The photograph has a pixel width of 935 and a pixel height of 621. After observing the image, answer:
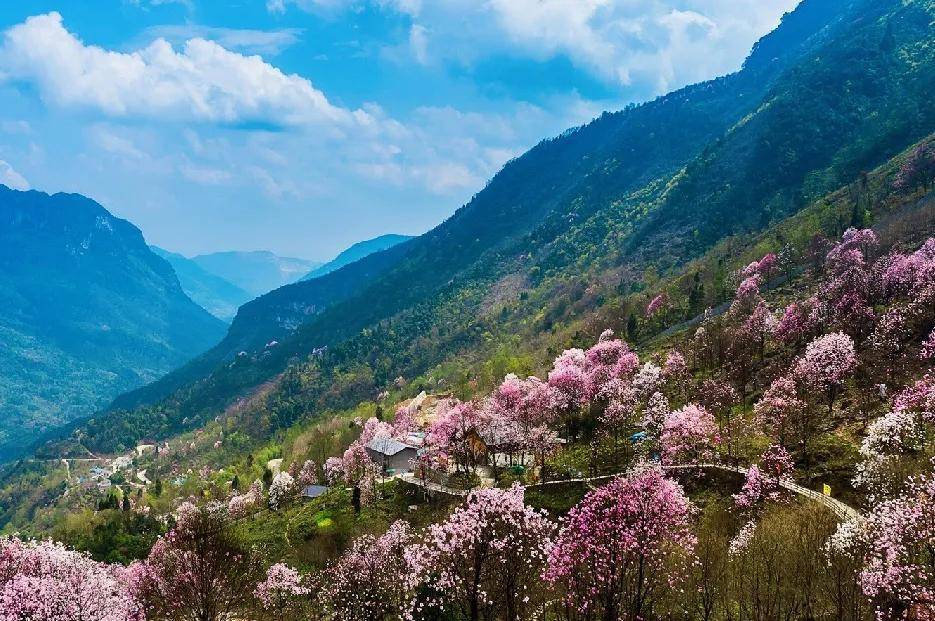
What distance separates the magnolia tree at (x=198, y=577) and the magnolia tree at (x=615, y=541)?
58.4 ft

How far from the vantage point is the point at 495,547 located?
25.4 metres

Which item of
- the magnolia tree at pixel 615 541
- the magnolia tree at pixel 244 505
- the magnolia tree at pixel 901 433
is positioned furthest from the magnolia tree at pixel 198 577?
the magnolia tree at pixel 244 505

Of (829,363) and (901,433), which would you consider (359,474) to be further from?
(901,433)

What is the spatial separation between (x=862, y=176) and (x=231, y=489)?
496 ft

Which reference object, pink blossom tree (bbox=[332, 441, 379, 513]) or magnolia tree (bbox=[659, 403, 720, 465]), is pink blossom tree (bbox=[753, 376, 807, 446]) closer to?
magnolia tree (bbox=[659, 403, 720, 465])

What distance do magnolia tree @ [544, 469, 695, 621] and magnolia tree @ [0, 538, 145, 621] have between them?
20.6 metres

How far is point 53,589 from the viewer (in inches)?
1045

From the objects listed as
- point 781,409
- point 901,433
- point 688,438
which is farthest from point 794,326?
point 901,433

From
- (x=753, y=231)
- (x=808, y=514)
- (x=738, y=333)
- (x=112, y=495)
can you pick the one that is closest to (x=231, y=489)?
(x=112, y=495)

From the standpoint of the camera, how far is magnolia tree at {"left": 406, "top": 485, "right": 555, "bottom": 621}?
25797mm

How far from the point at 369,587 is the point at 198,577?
8.51 m

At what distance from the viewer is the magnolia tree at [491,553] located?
25.8 m

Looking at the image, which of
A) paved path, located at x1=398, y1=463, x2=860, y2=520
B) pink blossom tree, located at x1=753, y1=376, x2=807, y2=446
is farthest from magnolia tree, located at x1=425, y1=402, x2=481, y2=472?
pink blossom tree, located at x1=753, y1=376, x2=807, y2=446

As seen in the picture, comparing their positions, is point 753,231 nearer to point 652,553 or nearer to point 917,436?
point 917,436
